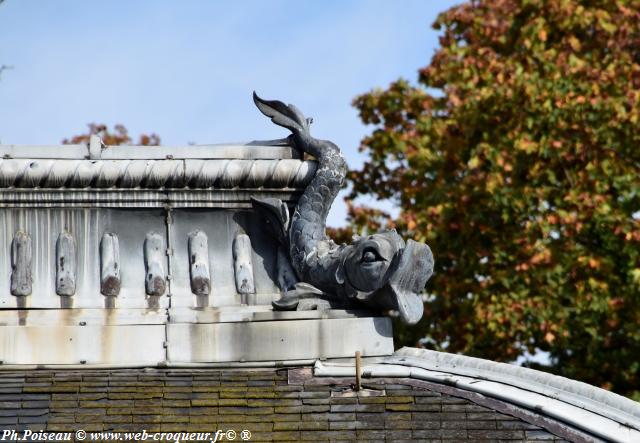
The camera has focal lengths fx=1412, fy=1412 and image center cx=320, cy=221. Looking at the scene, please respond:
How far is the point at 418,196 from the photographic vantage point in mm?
28375

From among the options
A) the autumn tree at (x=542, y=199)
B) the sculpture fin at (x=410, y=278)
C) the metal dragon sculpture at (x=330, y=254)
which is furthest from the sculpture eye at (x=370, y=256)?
the autumn tree at (x=542, y=199)

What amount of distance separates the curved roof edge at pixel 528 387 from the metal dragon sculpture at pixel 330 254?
0.52m

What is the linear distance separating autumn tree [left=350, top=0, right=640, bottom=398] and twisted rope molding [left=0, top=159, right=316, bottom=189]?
13.0 m

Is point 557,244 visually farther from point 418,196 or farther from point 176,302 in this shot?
point 176,302

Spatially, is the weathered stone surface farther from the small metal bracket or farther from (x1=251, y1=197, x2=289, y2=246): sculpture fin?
the small metal bracket

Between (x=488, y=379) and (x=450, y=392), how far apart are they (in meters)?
0.41

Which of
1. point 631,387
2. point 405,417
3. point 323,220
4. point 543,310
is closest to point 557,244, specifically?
point 543,310

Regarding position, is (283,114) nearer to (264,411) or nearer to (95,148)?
(95,148)

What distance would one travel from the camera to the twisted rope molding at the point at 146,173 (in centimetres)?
1323

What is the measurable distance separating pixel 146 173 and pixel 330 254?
1.91m

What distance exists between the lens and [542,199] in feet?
86.3

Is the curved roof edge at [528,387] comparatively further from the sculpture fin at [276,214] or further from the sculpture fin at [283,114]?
the sculpture fin at [283,114]

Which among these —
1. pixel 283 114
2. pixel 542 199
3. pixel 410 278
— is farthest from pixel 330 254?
pixel 542 199

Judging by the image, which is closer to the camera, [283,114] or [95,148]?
[95,148]
